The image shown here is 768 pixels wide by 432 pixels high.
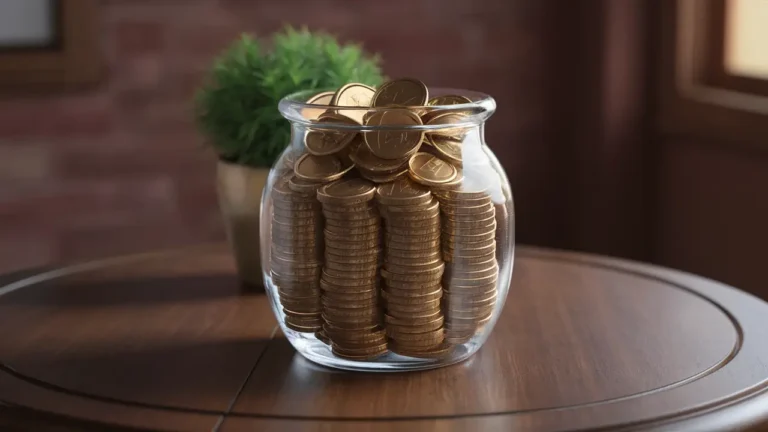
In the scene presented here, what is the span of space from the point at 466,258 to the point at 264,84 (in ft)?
1.37

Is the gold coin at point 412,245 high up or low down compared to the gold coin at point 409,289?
up

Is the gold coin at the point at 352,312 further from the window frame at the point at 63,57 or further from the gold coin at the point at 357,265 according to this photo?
the window frame at the point at 63,57

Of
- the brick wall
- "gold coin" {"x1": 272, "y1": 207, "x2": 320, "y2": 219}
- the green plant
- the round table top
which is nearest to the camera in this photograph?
the round table top

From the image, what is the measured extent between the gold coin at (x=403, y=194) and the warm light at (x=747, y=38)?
1.23 meters

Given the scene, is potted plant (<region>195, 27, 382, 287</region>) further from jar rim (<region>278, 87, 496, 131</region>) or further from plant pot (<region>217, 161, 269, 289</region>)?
jar rim (<region>278, 87, 496, 131</region>)

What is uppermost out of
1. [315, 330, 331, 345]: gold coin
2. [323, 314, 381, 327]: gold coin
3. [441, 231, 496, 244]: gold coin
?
[441, 231, 496, 244]: gold coin

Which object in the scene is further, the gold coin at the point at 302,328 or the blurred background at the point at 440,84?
the blurred background at the point at 440,84

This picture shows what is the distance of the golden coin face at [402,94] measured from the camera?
961 mm

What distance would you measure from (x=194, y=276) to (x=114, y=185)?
2.77 ft

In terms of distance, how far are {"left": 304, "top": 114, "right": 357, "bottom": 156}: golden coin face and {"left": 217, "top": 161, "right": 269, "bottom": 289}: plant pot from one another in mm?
290

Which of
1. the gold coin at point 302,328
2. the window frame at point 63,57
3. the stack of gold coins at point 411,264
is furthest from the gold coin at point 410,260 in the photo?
the window frame at point 63,57

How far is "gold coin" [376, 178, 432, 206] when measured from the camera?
0.88m

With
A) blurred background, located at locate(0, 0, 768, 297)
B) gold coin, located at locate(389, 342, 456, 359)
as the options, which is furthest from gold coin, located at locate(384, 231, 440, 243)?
blurred background, located at locate(0, 0, 768, 297)

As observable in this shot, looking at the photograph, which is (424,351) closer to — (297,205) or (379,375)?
(379,375)
